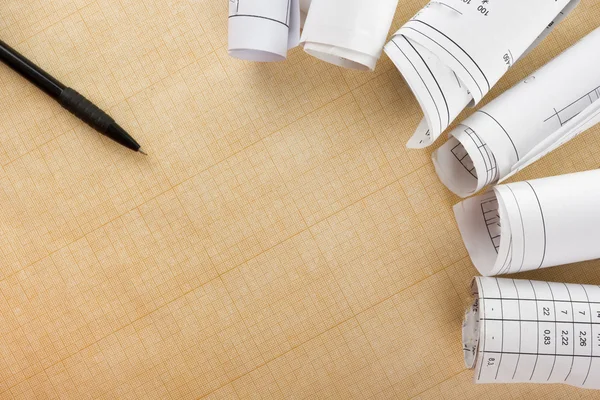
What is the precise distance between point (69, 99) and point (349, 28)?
1.21 feet

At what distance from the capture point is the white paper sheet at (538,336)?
2.02ft

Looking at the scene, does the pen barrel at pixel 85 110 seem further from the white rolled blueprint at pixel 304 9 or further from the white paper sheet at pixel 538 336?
the white paper sheet at pixel 538 336

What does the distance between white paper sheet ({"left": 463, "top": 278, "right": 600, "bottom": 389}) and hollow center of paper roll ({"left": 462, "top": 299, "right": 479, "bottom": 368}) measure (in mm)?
23

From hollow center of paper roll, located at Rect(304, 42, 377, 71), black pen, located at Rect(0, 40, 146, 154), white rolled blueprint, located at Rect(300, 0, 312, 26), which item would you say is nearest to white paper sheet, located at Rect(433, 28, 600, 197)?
hollow center of paper roll, located at Rect(304, 42, 377, 71)

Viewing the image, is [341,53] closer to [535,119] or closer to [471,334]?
[535,119]

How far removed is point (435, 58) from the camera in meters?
0.59

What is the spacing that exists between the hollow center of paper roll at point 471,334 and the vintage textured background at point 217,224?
0.01 m

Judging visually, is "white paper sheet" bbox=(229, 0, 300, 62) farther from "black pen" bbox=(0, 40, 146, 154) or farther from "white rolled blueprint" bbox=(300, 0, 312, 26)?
"black pen" bbox=(0, 40, 146, 154)

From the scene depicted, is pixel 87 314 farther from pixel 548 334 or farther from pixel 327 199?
pixel 548 334

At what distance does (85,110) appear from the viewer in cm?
66

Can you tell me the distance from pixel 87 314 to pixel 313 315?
30 centimetres

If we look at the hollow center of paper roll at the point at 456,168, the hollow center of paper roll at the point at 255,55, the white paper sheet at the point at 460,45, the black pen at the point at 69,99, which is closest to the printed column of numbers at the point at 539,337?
the hollow center of paper roll at the point at 456,168

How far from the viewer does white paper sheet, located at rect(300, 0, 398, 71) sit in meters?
0.59

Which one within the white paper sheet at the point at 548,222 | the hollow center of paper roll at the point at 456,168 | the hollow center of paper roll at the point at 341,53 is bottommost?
the white paper sheet at the point at 548,222
